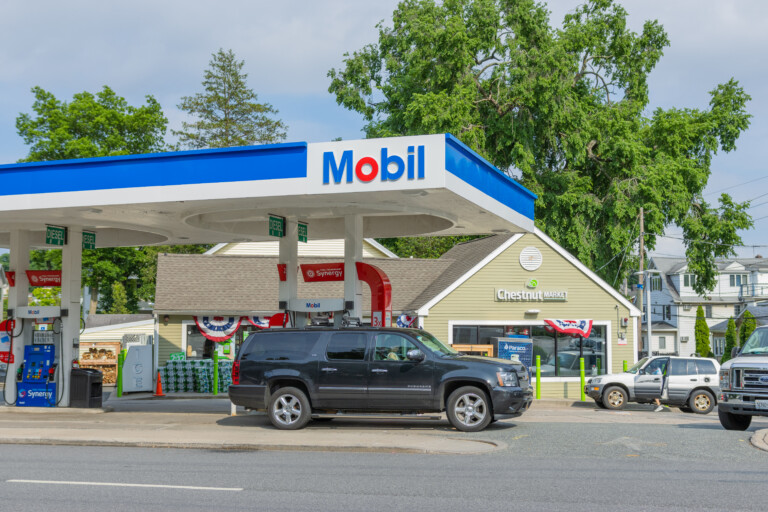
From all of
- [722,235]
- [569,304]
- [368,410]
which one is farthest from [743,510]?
[722,235]

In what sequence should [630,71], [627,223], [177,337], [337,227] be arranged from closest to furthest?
[337,227] → [177,337] → [627,223] → [630,71]

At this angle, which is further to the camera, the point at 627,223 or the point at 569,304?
the point at 627,223

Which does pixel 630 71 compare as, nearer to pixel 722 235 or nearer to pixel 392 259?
pixel 722 235

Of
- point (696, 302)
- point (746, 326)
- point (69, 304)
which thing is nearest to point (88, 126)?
point (69, 304)

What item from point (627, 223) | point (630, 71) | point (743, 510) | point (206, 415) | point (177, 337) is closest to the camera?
point (743, 510)

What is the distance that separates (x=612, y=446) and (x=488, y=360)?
2.85 meters

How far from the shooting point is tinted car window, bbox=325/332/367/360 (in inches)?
589

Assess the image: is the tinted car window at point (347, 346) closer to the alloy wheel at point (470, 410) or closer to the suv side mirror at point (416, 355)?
the suv side mirror at point (416, 355)

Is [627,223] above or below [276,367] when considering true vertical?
above

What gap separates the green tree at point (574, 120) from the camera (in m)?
38.9

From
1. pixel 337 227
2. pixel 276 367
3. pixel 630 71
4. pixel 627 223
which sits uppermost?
pixel 630 71

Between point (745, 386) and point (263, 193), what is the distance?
9.38 m

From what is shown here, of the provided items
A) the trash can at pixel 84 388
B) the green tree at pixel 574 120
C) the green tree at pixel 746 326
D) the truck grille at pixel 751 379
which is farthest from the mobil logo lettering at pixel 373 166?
the green tree at pixel 746 326

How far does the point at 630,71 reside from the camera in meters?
43.9
